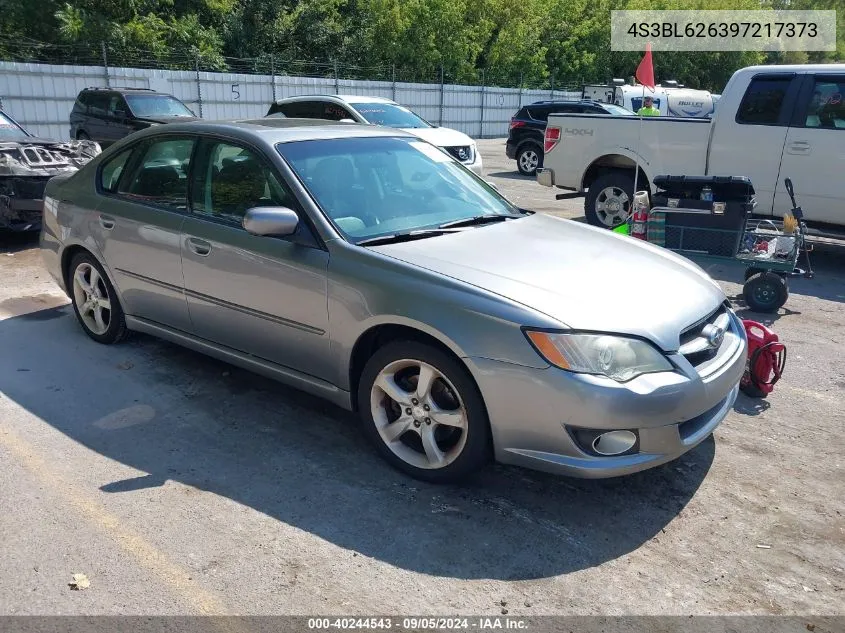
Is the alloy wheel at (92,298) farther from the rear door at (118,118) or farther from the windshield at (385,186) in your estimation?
the rear door at (118,118)

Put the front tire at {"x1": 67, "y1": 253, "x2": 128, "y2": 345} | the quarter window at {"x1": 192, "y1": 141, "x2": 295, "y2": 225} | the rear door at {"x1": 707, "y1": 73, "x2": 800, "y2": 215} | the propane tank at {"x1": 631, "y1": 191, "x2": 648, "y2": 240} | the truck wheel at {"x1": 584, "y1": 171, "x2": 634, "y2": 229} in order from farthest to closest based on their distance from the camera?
the truck wheel at {"x1": 584, "y1": 171, "x2": 634, "y2": 229}, the rear door at {"x1": 707, "y1": 73, "x2": 800, "y2": 215}, the propane tank at {"x1": 631, "y1": 191, "x2": 648, "y2": 240}, the front tire at {"x1": 67, "y1": 253, "x2": 128, "y2": 345}, the quarter window at {"x1": 192, "y1": 141, "x2": 295, "y2": 225}

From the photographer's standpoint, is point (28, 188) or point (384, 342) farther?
point (28, 188)

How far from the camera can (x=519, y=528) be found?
322 cm

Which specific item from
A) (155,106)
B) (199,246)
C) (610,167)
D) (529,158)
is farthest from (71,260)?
(529,158)

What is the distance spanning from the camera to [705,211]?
6469mm

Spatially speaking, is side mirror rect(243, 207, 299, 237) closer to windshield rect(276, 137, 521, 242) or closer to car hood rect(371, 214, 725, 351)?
windshield rect(276, 137, 521, 242)

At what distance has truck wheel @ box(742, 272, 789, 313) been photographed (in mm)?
6242

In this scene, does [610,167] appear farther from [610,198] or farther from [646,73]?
[646,73]

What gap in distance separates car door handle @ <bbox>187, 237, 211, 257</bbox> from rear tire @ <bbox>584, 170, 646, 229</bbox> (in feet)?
20.0

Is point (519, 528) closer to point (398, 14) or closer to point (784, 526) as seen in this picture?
point (784, 526)

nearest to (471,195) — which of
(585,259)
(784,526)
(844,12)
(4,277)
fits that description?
(585,259)


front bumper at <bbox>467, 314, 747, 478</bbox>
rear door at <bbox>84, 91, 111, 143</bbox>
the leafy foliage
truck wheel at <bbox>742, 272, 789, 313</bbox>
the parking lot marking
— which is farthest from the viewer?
the leafy foliage

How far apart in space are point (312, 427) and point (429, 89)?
2613 centimetres

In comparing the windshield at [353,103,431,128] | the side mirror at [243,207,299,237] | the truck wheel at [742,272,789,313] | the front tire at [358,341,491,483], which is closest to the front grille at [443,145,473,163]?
the windshield at [353,103,431,128]
